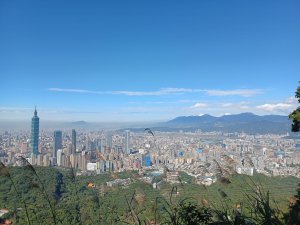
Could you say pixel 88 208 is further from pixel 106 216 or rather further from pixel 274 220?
pixel 274 220

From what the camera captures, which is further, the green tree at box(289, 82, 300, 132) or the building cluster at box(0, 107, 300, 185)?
the green tree at box(289, 82, 300, 132)

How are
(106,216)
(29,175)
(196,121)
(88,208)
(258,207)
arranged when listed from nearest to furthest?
(258,207) < (29,175) < (88,208) < (106,216) < (196,121)

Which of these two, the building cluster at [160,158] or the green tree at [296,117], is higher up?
the green tree at [296,117]

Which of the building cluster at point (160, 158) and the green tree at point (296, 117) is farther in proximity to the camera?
the green tree at point (296, 117)

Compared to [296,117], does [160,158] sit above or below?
below

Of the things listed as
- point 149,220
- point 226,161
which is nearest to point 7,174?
point 149,220

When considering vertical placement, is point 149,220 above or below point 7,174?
below

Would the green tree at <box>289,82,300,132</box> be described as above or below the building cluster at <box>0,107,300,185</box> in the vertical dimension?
above

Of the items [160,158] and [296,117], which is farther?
[160,158]

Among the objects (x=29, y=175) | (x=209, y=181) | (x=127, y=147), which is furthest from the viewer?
(x=127, y=147)

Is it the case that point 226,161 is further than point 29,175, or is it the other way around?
point 226,161
